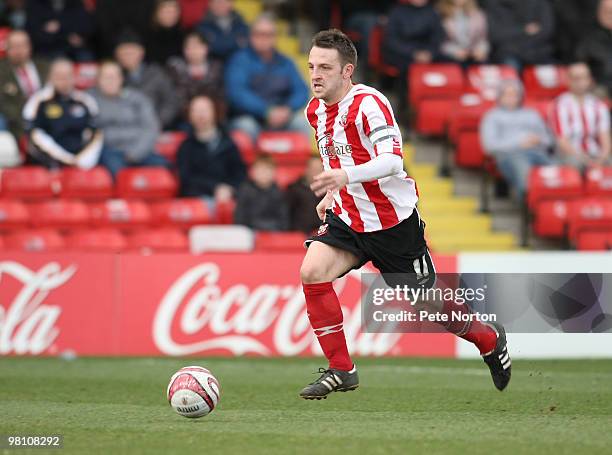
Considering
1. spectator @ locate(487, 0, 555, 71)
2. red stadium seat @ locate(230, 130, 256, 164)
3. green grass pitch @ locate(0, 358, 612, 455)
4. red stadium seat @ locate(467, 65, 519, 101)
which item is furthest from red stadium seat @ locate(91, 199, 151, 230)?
spectator @ locate(487, 0, 555, 71)

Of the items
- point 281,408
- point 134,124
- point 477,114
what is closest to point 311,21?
point 477,114

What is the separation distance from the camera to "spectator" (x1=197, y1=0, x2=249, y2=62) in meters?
15.0

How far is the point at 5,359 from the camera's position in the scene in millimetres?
11102

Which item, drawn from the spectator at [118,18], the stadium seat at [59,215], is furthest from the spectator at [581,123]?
the stadium seat at [59,215]

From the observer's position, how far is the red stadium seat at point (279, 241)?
12383mm

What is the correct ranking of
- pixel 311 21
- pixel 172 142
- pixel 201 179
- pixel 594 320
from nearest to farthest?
pixel 594 320 < pixel 201 179 < pixel 172 142 < pixel 311 21

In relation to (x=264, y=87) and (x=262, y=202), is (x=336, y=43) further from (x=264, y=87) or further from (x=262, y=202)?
(x=264, y=87)

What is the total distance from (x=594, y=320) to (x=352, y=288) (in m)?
2.21

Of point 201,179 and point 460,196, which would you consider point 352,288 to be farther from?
point 460,196

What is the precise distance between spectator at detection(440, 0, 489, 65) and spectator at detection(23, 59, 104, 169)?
491 cm

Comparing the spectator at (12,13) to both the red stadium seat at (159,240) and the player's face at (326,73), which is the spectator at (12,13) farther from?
the player's face at (326,73)

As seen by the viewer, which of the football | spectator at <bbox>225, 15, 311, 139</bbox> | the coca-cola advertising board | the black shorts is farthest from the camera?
spectator at <bbox>225, 15, 311, 139</bbox>

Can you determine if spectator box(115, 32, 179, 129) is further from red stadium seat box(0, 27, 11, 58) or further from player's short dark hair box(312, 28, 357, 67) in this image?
player's short dark hair box(312, 28, 357, 67)

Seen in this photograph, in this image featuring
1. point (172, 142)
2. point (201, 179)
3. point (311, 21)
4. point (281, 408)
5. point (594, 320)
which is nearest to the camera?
point (281, 408)
